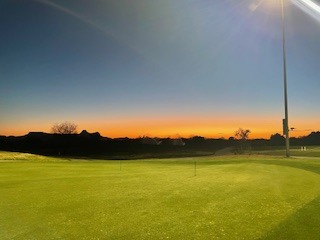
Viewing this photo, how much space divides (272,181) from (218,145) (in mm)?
83784

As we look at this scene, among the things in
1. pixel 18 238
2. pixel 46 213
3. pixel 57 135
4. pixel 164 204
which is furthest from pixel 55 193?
pixel 57 135

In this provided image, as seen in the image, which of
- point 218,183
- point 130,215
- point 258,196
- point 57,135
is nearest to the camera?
point 130,215

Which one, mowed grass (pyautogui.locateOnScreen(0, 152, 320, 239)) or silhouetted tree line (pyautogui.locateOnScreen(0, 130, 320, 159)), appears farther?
silhouetted tree line (pyautogui.locateOnScreen(0, 130, 320, 159))

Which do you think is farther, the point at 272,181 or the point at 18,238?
the point at 272,181

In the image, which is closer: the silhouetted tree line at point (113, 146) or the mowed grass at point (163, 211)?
the mowed grass at point (163, 211)

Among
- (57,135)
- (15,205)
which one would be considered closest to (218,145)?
(57,135)

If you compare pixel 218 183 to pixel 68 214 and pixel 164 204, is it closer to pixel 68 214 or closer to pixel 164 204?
pixel 164 204

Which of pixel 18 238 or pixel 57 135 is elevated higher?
pixel 57 135

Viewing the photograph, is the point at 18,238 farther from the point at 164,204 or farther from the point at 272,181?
the point at 272,181

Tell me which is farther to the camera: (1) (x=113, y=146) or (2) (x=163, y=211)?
(1) (x=113, y=146)

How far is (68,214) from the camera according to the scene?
10062 millimetres

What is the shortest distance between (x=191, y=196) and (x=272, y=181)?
17.9ft

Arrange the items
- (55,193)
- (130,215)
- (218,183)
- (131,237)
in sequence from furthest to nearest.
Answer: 1. (218,183)
2. (55,193)
3. (130,215)
4. (131,237)

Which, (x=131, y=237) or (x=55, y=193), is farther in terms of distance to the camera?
(x=55, y=193)
